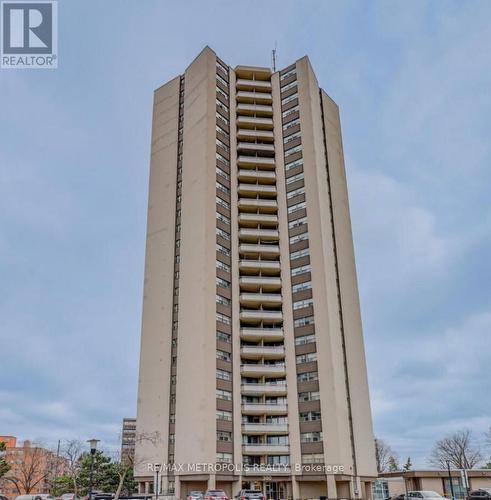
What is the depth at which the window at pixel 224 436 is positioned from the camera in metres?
65.4

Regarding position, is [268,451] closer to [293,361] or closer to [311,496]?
[311,496]

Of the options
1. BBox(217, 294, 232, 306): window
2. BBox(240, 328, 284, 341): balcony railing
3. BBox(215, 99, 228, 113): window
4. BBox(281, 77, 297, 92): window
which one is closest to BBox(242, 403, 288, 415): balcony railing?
BBox(240, 328, 284, 341): balcony railing

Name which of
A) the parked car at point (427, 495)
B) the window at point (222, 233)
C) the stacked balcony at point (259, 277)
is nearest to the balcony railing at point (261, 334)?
the stacked balcony at point (259, 277)

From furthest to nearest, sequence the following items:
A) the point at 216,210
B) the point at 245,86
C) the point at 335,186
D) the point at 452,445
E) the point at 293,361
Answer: the point at 452,445
the point at 245,86
the point at 335,186
the point at 216,210
the point at 293,361

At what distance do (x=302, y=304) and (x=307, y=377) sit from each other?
34.1ft

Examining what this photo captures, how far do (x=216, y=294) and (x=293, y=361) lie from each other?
1409 cm

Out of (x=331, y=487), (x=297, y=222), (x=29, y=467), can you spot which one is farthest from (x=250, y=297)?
(x=29, y=467)

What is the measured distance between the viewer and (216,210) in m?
79.1

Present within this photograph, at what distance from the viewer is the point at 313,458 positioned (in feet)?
215

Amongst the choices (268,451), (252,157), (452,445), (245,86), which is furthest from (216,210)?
(452,445)

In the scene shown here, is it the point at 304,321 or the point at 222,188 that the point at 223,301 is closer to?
the point at 304,321

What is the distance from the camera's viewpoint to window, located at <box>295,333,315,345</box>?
2827 inches

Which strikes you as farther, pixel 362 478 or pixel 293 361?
pixel 293 361

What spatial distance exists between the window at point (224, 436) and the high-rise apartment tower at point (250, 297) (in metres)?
0.20
